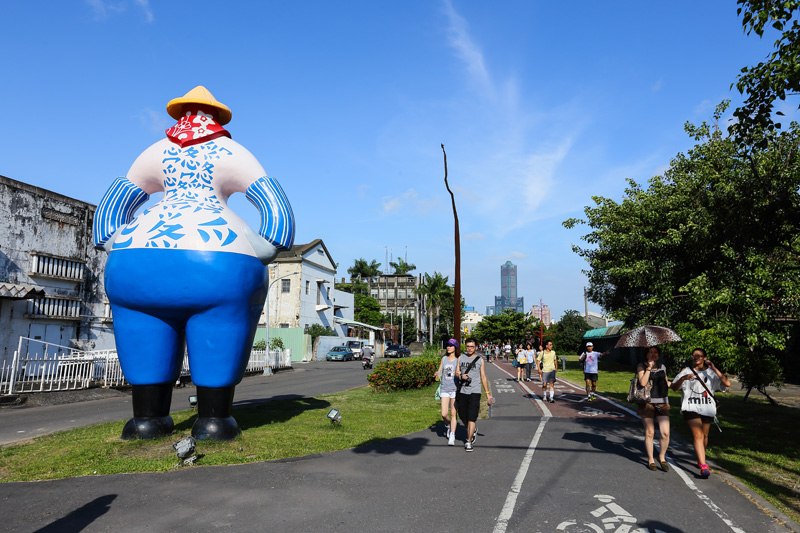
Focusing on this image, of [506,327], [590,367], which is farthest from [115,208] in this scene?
[506,327]

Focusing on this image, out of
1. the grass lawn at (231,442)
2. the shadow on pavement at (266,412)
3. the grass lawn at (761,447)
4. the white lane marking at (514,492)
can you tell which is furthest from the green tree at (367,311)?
the white lane marking at (514,492)

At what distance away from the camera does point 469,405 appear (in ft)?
27.2

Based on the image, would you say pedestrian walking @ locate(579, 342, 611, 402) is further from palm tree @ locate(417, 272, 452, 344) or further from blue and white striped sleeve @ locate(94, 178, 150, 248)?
palm tree @ locate(417, 272, 452, 344)

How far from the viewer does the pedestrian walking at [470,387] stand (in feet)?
26.9

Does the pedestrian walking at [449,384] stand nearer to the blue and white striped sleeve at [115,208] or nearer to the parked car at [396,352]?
the blue and white striped sleeve at [115,208]

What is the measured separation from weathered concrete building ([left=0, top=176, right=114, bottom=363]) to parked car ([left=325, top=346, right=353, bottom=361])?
2061 centimetres

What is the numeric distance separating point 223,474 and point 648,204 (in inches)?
769

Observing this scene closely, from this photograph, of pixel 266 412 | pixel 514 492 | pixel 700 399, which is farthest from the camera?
pixel 266 412

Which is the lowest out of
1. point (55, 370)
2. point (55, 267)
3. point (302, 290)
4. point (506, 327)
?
point (55, 370)

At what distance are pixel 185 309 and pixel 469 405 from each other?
4424 mm

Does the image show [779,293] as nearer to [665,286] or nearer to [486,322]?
[665,286]

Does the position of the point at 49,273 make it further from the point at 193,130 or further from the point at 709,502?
the point at 709,502

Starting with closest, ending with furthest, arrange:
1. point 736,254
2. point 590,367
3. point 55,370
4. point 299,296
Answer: point 736,254, point 590,367, point 55,370, point 299,296

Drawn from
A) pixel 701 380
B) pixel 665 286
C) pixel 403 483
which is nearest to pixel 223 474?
pixel 403 483
